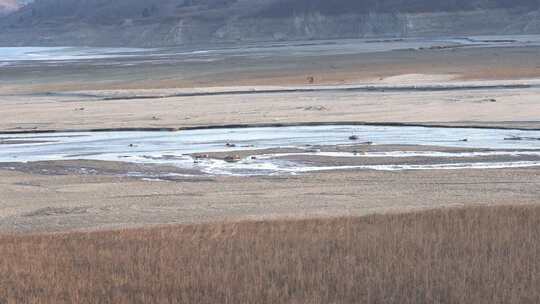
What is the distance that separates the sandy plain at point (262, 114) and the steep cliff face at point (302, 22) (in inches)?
A: 1828

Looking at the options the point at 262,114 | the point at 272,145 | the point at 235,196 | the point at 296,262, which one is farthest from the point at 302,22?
the point at 296,262

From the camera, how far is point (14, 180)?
67.5 ft

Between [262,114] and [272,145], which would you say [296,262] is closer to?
[272,145]

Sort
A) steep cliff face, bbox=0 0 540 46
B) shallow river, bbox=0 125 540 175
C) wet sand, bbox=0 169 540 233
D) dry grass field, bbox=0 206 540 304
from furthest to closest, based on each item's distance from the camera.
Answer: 1. steep cliff face, bbox=0 0 540 46
2. shallow river, bbox=0 125 540 175
3. wet sand, bbox=0 169 540 233
4. dry grass field, bbox=0 206 540 304

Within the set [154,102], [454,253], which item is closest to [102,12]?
[154,102]

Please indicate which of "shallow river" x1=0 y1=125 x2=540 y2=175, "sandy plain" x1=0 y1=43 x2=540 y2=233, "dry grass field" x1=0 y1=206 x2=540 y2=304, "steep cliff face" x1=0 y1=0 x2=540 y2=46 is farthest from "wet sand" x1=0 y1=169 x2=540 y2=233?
"steep cliff face" x1=0 y1=0 x2=540 y2=46

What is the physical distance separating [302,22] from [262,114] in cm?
9720

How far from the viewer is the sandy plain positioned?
54.6 feet

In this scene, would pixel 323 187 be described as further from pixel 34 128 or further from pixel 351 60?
pixel 351 60

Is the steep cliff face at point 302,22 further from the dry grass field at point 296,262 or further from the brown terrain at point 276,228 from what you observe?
the dry grass field at point 296,262

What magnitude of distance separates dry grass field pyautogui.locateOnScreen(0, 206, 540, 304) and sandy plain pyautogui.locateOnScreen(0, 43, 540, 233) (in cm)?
218

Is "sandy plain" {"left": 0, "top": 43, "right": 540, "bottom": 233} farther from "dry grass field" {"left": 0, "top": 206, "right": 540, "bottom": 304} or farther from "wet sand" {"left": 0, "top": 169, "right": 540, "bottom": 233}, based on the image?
"dry grass field" {"left": 0, "top": 206, "right": 540, "bottom": 304}

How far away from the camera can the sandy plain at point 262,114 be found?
16.7m

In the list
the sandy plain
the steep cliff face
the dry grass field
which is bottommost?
the steep cliff face
